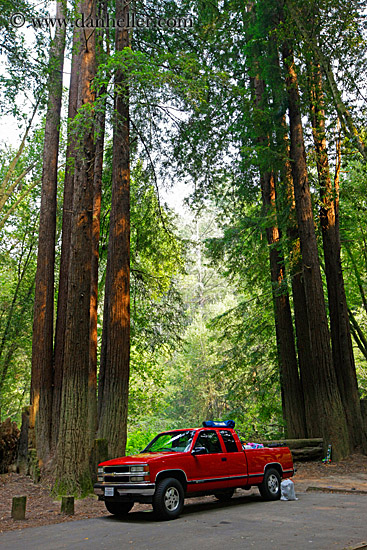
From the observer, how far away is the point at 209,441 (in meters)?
9.91

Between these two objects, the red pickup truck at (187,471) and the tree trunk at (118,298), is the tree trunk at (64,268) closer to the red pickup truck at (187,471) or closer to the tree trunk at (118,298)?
the tree trunk at (118,298)

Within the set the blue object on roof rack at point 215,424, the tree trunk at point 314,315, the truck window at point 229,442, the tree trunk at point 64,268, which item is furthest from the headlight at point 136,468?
the tree trunk at point 314,315

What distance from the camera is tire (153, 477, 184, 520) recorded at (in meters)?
8.26

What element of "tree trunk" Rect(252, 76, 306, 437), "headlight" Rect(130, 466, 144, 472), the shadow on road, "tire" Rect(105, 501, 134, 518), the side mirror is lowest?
the shadow on road

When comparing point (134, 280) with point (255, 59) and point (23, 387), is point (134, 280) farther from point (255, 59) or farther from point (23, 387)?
point (23, 387)

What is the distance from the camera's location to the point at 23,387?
108ft

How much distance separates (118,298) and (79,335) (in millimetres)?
2494

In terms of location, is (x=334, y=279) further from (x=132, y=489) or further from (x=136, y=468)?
(x=132, y=489)

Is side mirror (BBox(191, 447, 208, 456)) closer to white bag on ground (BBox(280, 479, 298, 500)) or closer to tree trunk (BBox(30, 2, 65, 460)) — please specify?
white bag on ground (BBox(280, 479, 298, 500))

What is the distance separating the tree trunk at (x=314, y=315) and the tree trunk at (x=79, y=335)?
791cm

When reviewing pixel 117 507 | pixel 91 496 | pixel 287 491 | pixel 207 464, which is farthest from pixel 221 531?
pixel 91 496

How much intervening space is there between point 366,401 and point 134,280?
10.6 m

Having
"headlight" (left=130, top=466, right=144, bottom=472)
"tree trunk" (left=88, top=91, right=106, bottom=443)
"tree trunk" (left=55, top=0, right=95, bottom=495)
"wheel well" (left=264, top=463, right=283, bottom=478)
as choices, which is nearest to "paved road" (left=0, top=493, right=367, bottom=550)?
"headlight" (left=130, top=466, right=144, bottom=472)

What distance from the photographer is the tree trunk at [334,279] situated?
55.0 feet
